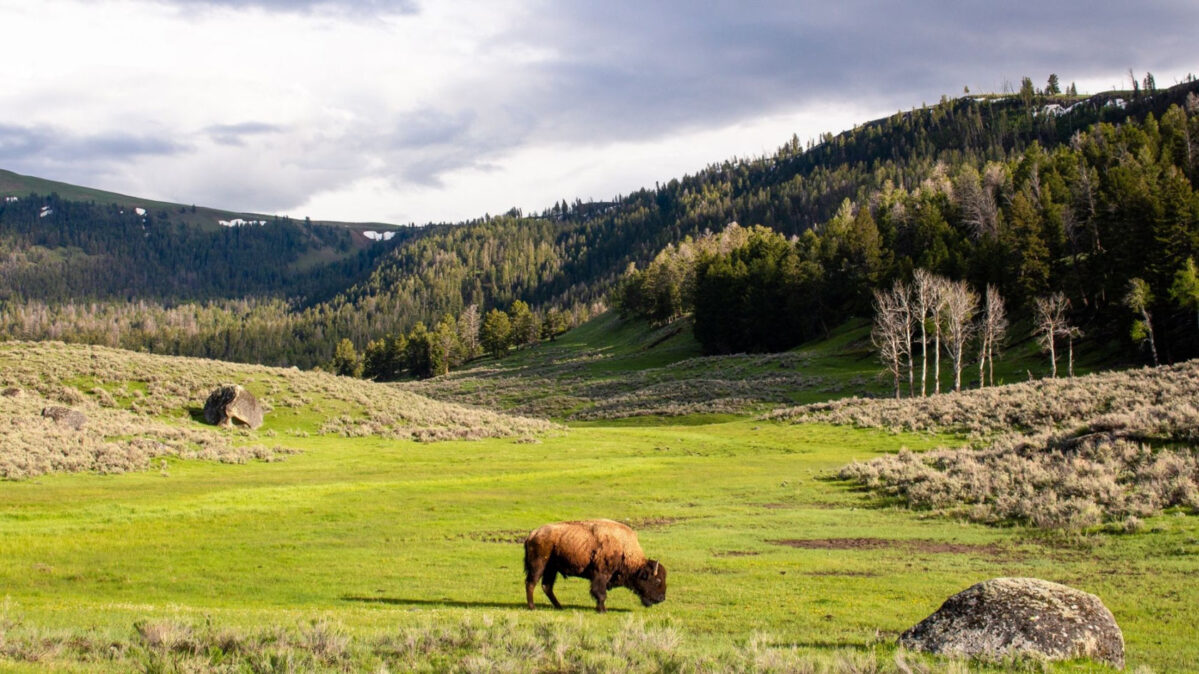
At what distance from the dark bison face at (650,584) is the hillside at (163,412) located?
28.2 m

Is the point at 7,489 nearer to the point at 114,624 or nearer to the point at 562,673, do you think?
the point at 114,624

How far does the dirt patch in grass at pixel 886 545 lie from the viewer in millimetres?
18391

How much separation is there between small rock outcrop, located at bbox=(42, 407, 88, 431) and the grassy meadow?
8.99 feet

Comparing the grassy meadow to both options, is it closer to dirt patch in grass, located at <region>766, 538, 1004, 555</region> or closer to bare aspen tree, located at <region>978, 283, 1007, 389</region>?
dirt patch in grass, located at <region>766, 538, 1004, 555</region>

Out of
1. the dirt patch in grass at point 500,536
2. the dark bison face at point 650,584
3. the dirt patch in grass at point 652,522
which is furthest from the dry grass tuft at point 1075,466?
the dirt patch in grass at point 500,536

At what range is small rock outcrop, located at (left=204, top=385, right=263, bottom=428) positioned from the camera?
45281 mm

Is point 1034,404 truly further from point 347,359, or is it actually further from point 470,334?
point 347,359

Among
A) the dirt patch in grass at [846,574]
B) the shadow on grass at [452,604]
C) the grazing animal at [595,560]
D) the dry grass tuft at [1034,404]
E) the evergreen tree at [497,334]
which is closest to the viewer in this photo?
the grazing animal at [595,560]

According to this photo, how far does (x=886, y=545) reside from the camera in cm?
1973

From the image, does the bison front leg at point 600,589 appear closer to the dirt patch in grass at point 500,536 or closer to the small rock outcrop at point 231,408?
the dirt patch in grass at point 500,536

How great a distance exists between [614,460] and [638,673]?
110ft

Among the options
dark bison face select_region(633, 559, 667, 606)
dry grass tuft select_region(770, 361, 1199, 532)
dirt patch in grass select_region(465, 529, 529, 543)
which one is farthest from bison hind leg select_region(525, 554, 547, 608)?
dry grass tuft select_region(770, 361, 1199, 532)

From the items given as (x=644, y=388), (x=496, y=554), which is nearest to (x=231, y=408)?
(x=496, y=554)

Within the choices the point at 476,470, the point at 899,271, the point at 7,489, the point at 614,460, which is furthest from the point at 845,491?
the point at 899,271
